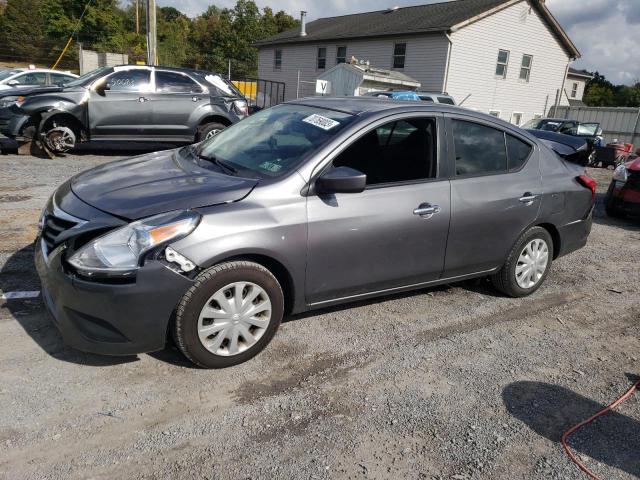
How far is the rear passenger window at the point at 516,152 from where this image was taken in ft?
14.4

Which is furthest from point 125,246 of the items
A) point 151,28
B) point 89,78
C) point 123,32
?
point 123,32

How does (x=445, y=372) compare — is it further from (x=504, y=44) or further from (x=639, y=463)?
(x=504, y=44)

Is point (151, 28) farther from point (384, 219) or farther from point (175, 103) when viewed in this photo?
point (384, 219)

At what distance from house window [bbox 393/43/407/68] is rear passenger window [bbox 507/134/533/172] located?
2210cm

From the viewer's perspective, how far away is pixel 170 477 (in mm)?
2332

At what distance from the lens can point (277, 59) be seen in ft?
110

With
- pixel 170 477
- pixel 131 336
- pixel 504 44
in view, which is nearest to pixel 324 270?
pixel 131 336

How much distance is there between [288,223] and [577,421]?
2.08m

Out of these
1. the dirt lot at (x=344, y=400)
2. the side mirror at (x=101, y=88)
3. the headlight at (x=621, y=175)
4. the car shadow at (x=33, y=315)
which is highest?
the side mirror at (x=101, y=88)

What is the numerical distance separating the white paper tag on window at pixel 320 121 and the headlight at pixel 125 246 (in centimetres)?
132

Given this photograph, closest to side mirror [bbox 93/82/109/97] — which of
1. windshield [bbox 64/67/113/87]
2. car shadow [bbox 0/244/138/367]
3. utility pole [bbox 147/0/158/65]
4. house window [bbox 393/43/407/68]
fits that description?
windshield [bbox 64/67/113/87]

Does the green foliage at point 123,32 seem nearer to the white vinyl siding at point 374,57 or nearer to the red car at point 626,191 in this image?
the white vinyl siding at point 374,57

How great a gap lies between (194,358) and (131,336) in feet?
1.32

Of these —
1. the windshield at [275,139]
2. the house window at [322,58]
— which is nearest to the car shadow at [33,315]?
the windshield at [275,139]
